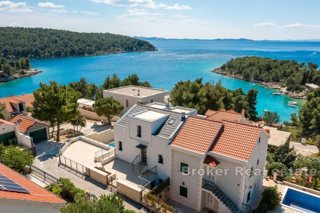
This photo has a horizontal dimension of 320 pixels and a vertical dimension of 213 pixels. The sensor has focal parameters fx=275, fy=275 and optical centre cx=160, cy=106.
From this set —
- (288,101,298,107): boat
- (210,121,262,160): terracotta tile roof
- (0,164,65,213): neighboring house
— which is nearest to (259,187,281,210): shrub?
(210,121,262,160): terracotta tile roof

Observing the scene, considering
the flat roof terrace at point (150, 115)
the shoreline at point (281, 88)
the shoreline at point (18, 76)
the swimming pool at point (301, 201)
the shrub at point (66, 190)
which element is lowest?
the shoreline at point (281, 88)

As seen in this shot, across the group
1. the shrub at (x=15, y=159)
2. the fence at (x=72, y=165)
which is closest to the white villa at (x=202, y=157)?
the fence at (x=72, y=165)

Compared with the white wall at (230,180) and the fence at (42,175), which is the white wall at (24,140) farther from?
the white wall at (230,180)

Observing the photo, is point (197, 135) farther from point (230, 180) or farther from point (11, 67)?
point (11, 67)

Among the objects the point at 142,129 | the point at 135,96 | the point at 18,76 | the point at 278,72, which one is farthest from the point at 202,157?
the point at 18,76

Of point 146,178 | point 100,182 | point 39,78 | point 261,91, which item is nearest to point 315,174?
point 146,178

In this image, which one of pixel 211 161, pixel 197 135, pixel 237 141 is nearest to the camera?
pixel 211 161
